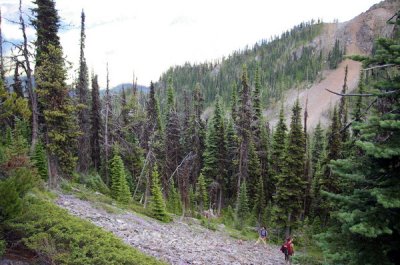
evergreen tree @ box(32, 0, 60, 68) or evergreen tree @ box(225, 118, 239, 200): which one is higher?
evergreen tree @ box(32, 0, 60, 68)

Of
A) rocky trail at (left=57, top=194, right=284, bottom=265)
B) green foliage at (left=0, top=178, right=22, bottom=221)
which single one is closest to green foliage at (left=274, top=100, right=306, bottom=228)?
rocky trail at (left=57, top=194, right=284, bottom=265)

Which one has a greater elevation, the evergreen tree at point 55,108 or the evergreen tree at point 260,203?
the evergreen tree at point 55,108

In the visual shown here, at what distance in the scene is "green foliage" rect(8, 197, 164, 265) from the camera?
990 centimetres

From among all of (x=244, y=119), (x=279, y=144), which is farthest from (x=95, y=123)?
(x=279, y=144)

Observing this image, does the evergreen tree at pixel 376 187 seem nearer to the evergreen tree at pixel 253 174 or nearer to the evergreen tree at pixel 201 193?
the evergreen tree at pixel 201 193

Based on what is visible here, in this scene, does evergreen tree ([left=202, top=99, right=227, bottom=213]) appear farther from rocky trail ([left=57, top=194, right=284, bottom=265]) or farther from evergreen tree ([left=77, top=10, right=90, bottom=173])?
rocky trail ([left=57, top=194, right=284, bottom=265])

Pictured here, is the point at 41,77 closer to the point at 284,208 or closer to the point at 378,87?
the point at 378,87

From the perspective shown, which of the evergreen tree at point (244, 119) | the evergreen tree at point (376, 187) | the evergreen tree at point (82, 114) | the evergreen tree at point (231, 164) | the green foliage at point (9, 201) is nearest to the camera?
the evergreen tree at point (376, 187)

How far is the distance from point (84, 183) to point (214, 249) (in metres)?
16.6

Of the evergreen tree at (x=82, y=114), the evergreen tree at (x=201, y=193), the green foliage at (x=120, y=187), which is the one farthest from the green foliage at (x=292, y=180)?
the evergreen tree at (x=82, y=114)

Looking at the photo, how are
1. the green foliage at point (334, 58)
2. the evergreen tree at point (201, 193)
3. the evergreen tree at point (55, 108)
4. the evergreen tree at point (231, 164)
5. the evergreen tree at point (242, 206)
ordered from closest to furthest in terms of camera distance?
the evergreen tree at point (55, 108)
the evergreen tree at point (242, 206)
the evergreen tree at point (201, 193)
the evergreen tree at point (231, 164)
the green foliage at point (334, 58)

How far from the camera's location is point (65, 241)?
10648 millimetres

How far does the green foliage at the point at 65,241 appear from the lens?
9898mm

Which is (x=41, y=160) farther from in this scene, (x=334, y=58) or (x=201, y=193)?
(x=334, y=58)
